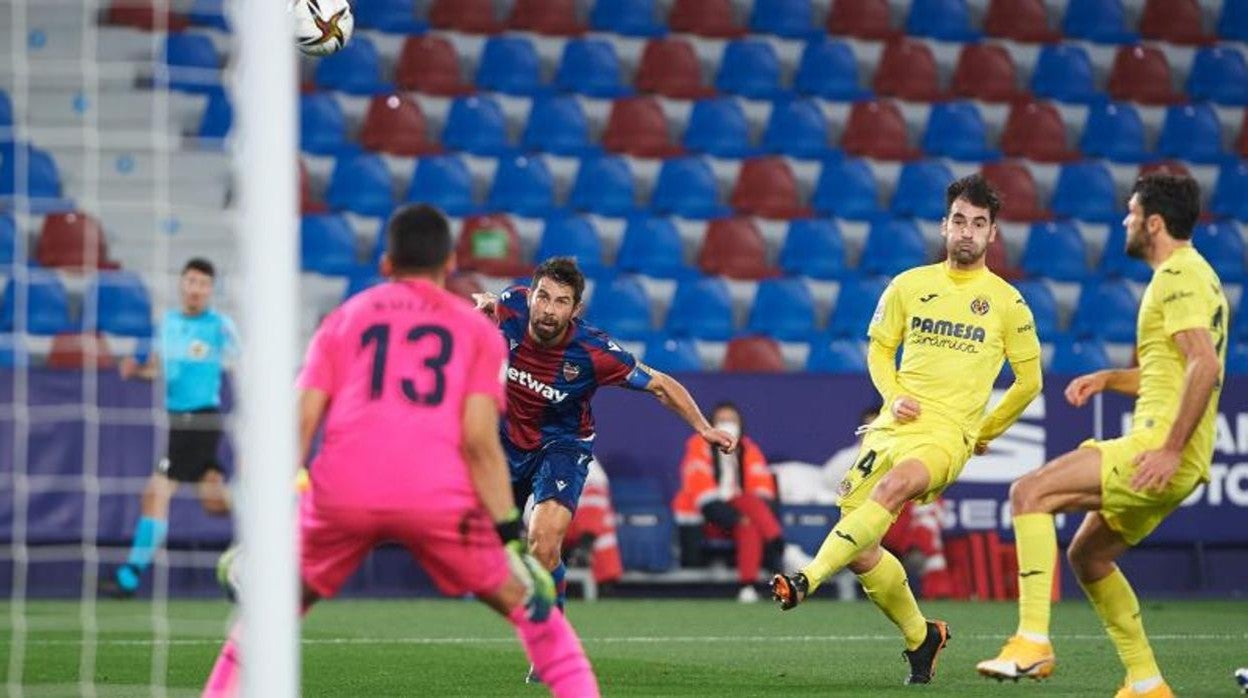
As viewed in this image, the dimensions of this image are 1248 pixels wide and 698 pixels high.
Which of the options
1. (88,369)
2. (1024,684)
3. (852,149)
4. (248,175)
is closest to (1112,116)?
(852,149)

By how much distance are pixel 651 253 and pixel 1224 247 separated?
16.7 feet

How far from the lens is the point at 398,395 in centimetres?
530

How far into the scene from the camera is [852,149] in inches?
686

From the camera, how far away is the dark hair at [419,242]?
5.43 meters

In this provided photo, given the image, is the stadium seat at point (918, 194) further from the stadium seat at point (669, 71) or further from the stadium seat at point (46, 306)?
the stadium seat at point (46, 306)

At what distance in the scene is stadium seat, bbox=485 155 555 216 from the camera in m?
16.3

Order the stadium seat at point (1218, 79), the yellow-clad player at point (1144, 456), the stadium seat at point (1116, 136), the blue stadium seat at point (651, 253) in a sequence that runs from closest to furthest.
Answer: the yellow-clad player at point (1144, 456) < the blue stadium seat at point (651, 253) < the stadium seat at point (1116, 136) < the stadium seat at point (1218, 79)

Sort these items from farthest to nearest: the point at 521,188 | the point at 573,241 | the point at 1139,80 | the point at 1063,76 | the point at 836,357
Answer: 1. the point at 1139,80
2. the point at 1063,76
3. the point at 521,188
4. the point at 573,241
5. the point at 836,357

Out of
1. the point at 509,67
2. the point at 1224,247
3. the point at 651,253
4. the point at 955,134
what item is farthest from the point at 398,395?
the point at 1224,247

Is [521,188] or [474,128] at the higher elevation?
[474,128]

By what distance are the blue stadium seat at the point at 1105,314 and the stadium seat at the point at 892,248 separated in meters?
1.41

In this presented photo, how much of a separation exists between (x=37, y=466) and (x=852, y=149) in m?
7.76

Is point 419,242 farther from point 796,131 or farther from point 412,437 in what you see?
point 796,131

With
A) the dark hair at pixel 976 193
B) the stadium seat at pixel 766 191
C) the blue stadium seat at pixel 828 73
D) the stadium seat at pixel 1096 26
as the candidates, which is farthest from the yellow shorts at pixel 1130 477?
the stadium seat at pixel 1096 26
